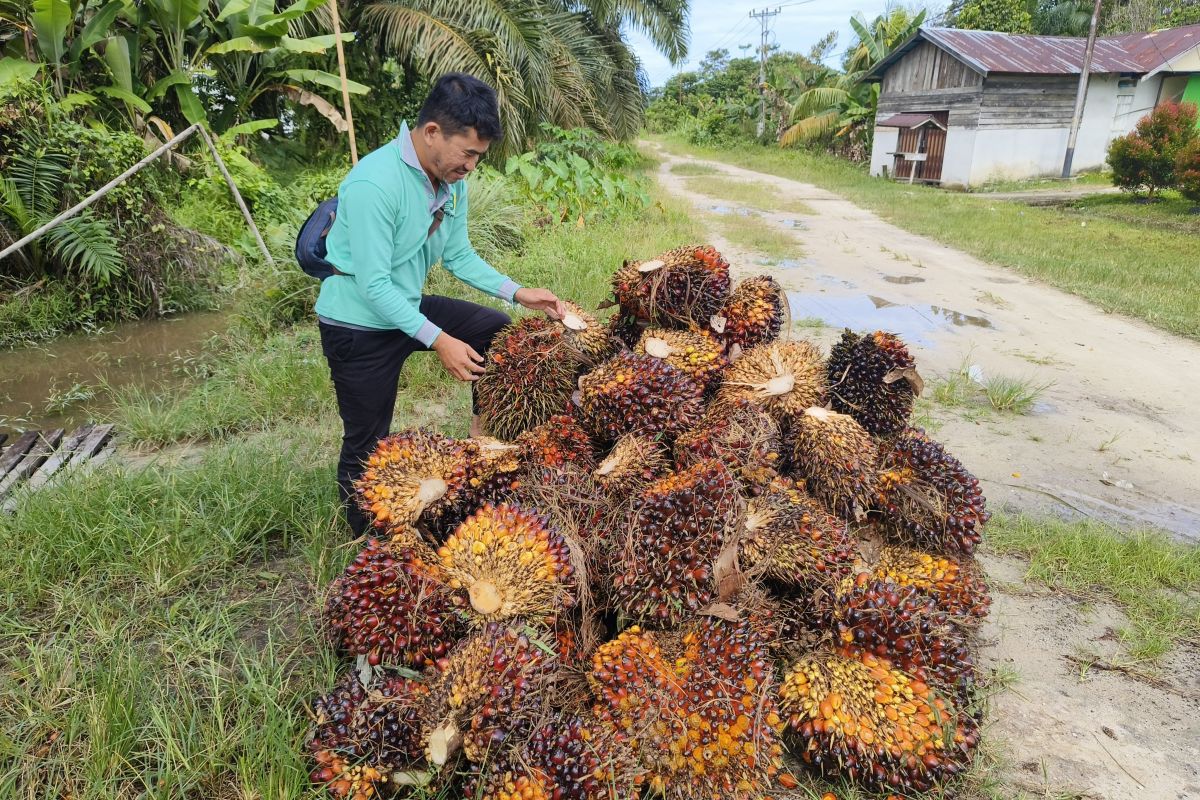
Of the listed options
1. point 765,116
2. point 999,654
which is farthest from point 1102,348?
point 765,116

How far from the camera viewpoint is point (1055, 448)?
4.23m

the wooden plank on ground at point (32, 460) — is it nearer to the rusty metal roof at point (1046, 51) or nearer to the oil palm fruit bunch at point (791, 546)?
the oil palm fruit bunch at point (791, 546)

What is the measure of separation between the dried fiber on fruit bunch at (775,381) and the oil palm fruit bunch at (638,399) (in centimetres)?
18

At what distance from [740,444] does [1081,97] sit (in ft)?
70.5

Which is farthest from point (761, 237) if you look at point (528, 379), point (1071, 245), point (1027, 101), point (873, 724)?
point (1027, 101)

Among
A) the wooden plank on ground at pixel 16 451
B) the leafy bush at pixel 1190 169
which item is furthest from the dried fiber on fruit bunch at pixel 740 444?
the leafy bush at pixel 1190 169

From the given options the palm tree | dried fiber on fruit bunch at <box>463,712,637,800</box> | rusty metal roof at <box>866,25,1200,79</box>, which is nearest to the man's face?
dried fiber on fruit bunch at <box>463,712,637,800</box>

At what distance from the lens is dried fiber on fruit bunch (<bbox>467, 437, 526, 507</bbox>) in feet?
7.09

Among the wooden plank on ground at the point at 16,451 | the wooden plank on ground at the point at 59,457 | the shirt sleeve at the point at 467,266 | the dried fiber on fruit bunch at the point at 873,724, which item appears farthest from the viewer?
the wooden plank on ground at the point at 16,451

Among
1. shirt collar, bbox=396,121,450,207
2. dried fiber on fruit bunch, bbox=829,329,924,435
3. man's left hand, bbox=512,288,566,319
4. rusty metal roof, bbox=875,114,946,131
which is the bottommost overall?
dried fiber on fruit bunch, bbox=829,329,924,435

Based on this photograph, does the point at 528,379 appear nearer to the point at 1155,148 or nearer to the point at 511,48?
the point at 511,48

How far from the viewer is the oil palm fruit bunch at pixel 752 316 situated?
275cm

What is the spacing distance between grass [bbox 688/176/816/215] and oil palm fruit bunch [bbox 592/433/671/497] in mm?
12372

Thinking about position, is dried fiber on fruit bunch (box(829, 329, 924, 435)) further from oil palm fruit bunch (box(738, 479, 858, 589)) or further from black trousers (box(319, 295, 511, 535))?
black trousers (box(319, 295, 511, 535))
